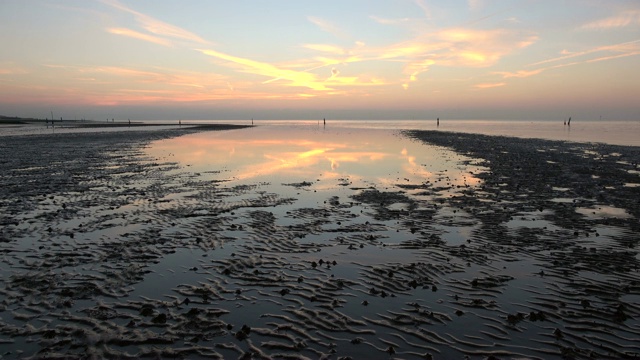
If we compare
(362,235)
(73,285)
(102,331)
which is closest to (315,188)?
(362,235)

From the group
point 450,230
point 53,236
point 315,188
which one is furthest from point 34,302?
point 315,188

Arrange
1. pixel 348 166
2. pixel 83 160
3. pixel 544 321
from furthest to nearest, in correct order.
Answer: pixel 83 160 → pixel 348 166 → pixel 544 321

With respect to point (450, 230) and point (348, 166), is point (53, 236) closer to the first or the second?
point (450, 230)

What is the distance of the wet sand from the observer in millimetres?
7801

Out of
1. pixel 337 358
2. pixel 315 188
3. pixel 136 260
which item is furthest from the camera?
pixel 315 188

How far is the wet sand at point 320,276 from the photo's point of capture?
7.80m

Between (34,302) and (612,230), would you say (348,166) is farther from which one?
(34,302)

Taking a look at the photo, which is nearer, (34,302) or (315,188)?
(34,302)

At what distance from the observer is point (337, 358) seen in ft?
23.7

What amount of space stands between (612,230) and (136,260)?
18702 millimetres

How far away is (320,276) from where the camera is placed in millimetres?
11281

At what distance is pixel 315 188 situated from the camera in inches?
1030

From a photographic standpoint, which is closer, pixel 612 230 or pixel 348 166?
pixel 612 230

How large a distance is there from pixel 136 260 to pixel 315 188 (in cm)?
1505
